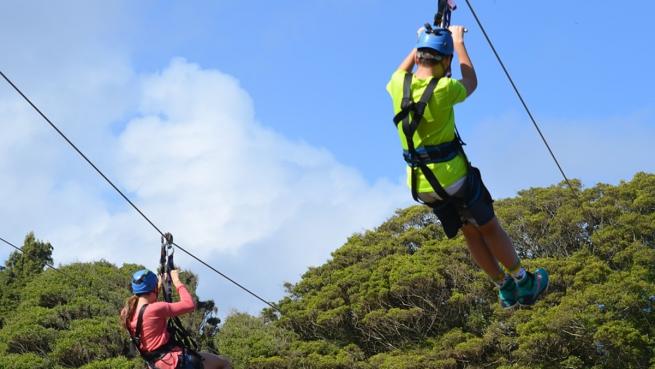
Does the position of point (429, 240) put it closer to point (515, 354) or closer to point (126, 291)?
point (515, 354)

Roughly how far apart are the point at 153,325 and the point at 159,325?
50 millimetres

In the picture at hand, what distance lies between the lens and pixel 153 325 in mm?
7320

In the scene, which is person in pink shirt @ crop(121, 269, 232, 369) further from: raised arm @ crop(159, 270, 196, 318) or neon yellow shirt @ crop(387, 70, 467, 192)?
neon yellow shirt @ crop(387, 70, 467, 192)

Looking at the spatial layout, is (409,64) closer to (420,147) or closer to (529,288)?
(420,147)

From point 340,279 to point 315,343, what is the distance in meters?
2.61

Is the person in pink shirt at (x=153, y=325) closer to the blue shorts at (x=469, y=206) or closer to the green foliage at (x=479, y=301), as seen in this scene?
the blue shorts at (x=469, y=206)

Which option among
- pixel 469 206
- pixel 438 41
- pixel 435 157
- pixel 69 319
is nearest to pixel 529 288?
pixel 469 206

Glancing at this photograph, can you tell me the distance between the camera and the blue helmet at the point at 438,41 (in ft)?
18.9

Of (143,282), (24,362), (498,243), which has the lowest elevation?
(498,243)

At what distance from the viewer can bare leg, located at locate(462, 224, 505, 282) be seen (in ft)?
20.9

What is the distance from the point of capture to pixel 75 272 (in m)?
34.0

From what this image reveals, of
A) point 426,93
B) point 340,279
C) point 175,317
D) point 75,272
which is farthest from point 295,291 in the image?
point 426,93

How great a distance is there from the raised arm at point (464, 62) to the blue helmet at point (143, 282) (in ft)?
9.26

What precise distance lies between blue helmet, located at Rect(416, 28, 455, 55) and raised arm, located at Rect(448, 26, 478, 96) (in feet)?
0.51
